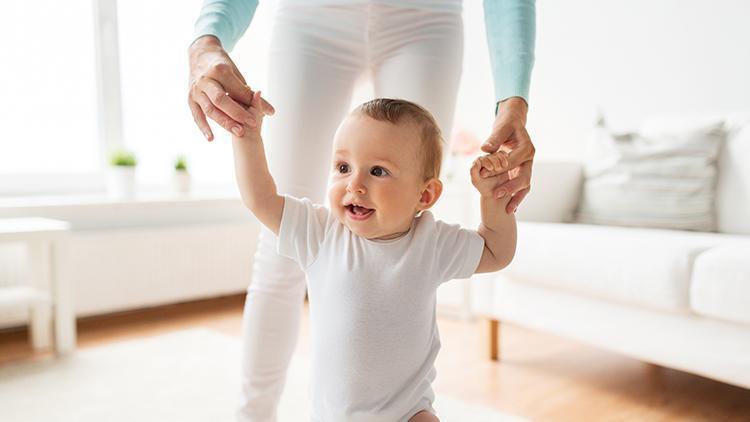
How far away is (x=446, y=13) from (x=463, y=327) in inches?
77.4

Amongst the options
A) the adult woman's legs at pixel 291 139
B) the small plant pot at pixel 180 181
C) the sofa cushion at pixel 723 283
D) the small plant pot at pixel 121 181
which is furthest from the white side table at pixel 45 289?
the sofa cushion at pixel 723 283

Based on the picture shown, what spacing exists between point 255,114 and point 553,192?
1858 mm

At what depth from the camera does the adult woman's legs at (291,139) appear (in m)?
1.12

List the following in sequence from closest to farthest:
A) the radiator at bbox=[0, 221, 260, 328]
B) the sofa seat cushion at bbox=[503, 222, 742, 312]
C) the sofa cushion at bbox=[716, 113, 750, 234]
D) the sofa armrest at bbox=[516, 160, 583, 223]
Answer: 1. the sofa seat cushion at bbox=[503, 222, 742, 312]
2. the sofa cushion at bbox=[716, 113, 750, 234]
3. the sofa armrest at bbox=[516, 160, 583, 223]
4. the radiator at bbox=[0, 221, 260, 328]

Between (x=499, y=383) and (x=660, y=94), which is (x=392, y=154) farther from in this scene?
(x=660, y=94)

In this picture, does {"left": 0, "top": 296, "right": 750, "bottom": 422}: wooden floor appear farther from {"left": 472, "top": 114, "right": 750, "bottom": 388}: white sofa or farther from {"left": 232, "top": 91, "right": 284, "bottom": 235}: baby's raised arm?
{"left": 232, "top": 91, "right": 284, "bottom": 235}: baby's raised arm

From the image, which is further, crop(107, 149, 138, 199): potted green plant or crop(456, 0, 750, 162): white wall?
crop(107, 149, 138, 199): potted green plant

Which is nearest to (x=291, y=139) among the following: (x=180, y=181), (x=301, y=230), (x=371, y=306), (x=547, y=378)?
(x=301, y=230)

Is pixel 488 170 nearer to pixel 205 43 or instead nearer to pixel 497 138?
pixel 497 138

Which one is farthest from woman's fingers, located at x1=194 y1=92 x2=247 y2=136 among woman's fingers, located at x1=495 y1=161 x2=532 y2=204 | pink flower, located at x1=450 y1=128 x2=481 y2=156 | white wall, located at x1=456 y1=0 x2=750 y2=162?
pink flower, located at x1=450 y1=128 x2=481 y2=156

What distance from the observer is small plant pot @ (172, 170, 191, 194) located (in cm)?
322

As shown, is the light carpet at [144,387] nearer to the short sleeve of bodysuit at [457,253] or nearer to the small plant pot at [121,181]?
the small plant pot at [121,181]

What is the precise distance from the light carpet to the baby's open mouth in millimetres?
1003

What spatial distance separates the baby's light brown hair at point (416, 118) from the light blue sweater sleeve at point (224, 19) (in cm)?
23
